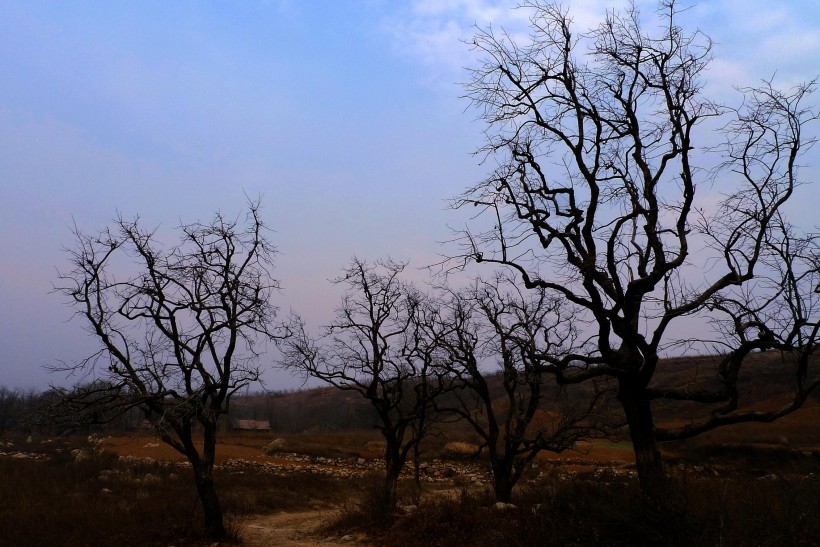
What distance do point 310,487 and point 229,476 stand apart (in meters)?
4.36

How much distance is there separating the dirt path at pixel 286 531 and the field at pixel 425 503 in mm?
70

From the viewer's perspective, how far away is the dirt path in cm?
1546

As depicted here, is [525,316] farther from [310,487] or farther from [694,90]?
[310,487]

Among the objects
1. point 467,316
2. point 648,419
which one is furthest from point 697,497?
point 467,316

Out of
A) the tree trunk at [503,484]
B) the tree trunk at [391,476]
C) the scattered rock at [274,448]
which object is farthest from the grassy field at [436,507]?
the scattered rock at [274,448]

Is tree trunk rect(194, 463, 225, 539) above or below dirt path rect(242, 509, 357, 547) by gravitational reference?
above

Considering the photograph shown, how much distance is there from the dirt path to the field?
7cm

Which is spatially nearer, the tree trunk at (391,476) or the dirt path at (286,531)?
the dirt path at (286,531)

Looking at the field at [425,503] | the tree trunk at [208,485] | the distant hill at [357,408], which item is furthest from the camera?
the distant hill at [357,408]

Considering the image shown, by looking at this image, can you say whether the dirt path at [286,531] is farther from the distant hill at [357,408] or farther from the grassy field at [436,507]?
the distant hill at [357,408]

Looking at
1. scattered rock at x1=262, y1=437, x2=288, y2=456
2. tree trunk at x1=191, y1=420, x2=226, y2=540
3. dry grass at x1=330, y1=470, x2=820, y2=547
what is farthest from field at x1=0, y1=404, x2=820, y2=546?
scattered rock at x1=262, y1=437, x2=288, y2=456

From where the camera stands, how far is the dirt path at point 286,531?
609 inches

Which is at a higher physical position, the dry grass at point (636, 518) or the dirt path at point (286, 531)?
the dry grass at point (636, 518)

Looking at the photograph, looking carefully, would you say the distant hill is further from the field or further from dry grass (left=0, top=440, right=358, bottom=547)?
dry grass (left=0, top=440, right=358, bottom=547)
